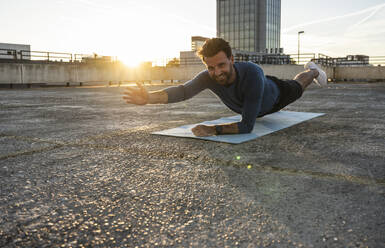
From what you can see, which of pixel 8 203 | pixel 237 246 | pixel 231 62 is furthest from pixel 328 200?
pixel 231 62

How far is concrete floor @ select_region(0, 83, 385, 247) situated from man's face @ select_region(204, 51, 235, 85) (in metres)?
0.70

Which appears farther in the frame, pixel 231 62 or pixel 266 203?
pixel 231 62

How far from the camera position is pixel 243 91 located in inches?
130

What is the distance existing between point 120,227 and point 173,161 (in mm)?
1031

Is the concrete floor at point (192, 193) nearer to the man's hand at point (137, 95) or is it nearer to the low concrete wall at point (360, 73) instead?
the man's hand at point (137, 95)

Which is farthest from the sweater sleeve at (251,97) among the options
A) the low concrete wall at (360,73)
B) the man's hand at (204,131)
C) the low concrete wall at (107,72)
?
the low concrete wall at (360,73)

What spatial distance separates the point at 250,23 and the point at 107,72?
55807 millimetres

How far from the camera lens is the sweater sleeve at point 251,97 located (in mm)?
3143

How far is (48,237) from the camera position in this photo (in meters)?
1.20

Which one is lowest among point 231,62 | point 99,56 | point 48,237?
point 48,237

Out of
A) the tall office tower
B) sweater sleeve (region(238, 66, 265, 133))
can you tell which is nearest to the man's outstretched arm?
Answer: sweater sleeve (region(238, 66, 265, 133))

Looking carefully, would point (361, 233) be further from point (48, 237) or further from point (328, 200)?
point (48, 237)

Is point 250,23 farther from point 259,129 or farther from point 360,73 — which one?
point 259,129

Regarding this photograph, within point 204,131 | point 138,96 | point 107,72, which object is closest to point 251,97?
point 204,131
